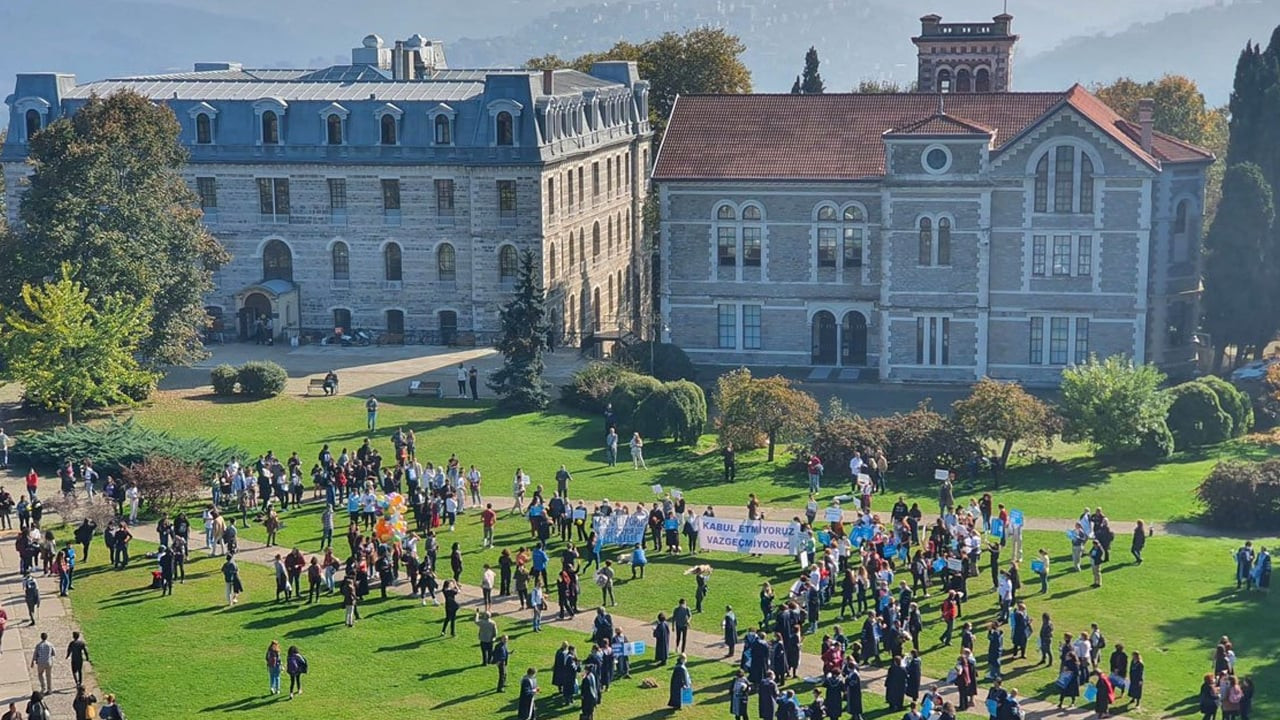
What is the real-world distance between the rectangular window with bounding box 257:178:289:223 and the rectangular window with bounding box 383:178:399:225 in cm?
470

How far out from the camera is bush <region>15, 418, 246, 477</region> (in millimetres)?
55719

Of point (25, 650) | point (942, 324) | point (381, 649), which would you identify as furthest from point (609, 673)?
point (942, 324)

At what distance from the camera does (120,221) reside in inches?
2598

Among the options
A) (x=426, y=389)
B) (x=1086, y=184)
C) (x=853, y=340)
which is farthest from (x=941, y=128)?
(x=426, y=389)

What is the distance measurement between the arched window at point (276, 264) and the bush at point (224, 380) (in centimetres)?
1321

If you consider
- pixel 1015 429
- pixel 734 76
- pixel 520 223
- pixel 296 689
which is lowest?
pixel 296 689

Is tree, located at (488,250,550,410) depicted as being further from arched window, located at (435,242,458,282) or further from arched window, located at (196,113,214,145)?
arched window, located at (196,113,214,145)

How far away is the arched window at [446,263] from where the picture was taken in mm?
80812

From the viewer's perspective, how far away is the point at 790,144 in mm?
77188

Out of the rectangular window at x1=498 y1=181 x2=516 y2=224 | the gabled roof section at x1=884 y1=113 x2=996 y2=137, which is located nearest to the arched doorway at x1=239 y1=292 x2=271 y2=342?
the rectangular window at x1=498 y1=181 x2=516 y2=224

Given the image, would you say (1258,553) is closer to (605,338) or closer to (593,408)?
(593,408)

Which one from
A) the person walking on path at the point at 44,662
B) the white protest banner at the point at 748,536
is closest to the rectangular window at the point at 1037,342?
the white protest banner at the point at 748,536

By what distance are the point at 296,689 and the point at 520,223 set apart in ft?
140

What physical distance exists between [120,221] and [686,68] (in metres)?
45.2
